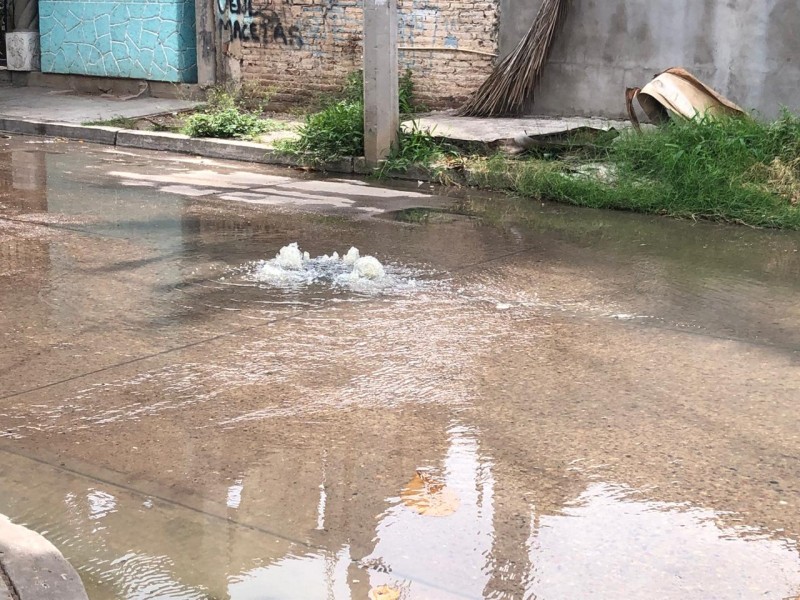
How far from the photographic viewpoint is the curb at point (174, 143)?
10.9 meters

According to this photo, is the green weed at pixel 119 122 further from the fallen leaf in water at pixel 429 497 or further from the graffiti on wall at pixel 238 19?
the fallen leaf in water at pixel 429 497

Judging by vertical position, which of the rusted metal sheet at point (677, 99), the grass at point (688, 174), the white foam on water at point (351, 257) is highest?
the rusted metal sheet at point (677, 99)

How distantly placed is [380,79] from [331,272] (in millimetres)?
4160

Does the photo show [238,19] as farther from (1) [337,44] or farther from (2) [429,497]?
(2) [429,497]

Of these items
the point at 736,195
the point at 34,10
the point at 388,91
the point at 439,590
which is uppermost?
the point at 34,10

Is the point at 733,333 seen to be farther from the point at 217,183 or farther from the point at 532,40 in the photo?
the point at 532,40

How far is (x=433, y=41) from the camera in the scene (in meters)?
13.0

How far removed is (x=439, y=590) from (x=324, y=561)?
37 centimetres

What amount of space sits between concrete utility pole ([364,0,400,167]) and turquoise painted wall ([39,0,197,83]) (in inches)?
222

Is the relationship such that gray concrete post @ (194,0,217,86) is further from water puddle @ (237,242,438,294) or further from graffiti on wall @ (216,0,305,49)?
water puddle @ (237,242,438,294)

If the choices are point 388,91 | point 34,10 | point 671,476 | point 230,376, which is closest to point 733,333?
point 671,476

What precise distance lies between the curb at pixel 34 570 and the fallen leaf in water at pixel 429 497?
1127 mm

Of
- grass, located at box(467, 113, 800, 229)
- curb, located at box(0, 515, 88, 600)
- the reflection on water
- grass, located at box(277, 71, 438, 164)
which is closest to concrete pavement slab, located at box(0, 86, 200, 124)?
grass, located at box(277, 71, 438, 164)

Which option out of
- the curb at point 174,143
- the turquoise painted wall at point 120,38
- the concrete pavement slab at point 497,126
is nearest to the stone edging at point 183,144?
the curb at point 174,143
